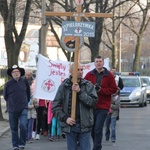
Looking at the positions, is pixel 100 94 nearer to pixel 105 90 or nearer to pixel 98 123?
pixel 105 90

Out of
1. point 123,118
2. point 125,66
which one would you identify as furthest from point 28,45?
point 123,118

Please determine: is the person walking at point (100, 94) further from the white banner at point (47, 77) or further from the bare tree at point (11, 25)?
the bare tree at point (11, 25)

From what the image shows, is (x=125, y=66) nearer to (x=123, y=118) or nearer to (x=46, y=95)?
(x=123, y=118)

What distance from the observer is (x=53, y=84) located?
14.4m

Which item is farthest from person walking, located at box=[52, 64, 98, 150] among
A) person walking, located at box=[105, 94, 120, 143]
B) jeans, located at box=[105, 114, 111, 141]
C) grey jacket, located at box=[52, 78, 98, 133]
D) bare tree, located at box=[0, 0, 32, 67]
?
bare tree, located at box=[0, 0, 32, 67]

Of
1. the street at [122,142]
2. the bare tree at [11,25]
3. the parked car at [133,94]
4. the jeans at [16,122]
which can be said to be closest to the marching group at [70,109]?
the jeans at [16,122]

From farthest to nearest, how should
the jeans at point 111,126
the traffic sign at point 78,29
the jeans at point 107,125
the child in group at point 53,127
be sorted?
the child in group at point 53,127
the jeans at point 107,125
the jeans at point 111,126
the traffic sign at point 78,29

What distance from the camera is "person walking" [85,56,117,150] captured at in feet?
35.4

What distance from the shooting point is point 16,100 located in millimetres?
12625

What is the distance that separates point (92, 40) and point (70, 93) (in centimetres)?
2839

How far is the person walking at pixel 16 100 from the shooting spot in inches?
497

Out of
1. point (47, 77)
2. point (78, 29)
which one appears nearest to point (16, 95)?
point (47, 77)

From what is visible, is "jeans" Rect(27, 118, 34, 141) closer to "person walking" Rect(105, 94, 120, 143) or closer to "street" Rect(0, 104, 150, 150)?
"street" Rect(0, 104, 150, 150)

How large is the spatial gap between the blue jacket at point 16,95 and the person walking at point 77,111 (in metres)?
4.12
